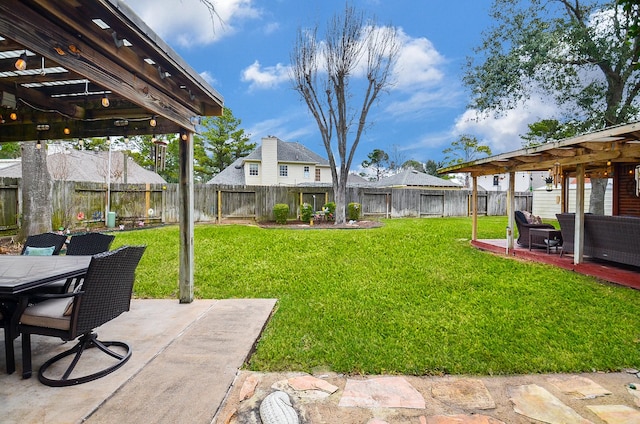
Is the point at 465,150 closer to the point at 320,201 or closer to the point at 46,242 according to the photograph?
the point at 320,201

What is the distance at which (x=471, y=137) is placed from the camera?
1237 inches

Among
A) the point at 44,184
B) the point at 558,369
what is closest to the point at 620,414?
the point at 558,369

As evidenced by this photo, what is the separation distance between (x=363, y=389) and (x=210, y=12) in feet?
13.3

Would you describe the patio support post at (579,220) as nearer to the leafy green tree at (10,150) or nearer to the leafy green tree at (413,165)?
the leafy green tree at (10,150)

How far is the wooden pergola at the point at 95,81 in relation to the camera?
1990mm

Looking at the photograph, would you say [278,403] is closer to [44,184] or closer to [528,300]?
[528,300]

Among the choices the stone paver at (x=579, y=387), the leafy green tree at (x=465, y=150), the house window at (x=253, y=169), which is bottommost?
the stone paver at (x=579, y=387)

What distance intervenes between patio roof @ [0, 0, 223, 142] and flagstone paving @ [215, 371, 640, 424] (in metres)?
2.51

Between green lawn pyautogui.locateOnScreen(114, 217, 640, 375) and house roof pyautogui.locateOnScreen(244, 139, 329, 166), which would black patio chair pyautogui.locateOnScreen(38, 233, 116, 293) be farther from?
house roof pyautogui.locateOnScreen(244, 139, 329, 166)

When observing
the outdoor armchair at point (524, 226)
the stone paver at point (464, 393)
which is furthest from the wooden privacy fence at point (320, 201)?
the stone paver at point (464, 393)

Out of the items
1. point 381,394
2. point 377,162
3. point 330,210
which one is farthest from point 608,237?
point 377,162

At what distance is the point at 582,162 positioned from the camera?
5.86 m

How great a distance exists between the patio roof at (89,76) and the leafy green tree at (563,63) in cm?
1181

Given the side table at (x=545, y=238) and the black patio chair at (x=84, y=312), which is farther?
the side table at (x=545, y=238)
